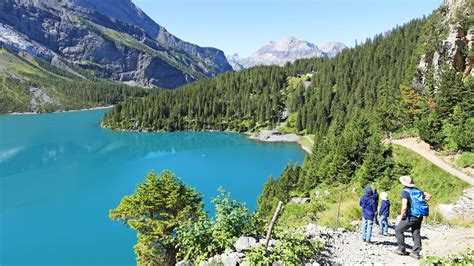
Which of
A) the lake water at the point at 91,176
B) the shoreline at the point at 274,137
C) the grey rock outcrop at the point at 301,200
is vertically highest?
the grey rock outcrop at the point at 301,200

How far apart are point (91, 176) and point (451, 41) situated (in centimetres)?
7889

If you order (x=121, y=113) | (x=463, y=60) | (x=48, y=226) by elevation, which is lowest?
(x=48, y=226)

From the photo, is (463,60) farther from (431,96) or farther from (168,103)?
(168,103)

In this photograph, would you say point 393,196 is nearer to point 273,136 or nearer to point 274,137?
point 274,137

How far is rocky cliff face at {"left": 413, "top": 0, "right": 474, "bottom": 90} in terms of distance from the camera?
52.1 m

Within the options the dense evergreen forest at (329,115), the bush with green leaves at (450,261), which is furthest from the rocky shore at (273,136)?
the bush with green leaves at (450,261)

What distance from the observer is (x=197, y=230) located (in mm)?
13828

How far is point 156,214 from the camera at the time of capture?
31.9m

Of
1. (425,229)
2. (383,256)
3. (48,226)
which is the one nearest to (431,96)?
(425,229)

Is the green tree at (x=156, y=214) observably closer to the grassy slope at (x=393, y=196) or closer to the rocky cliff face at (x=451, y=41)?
the grassy slope at (x=393, y=196)

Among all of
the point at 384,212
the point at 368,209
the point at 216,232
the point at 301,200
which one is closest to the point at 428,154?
the point at 301,200

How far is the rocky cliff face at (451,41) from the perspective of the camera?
52.1m

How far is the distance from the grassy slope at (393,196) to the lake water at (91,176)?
866 inches

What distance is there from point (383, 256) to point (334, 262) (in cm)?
215
